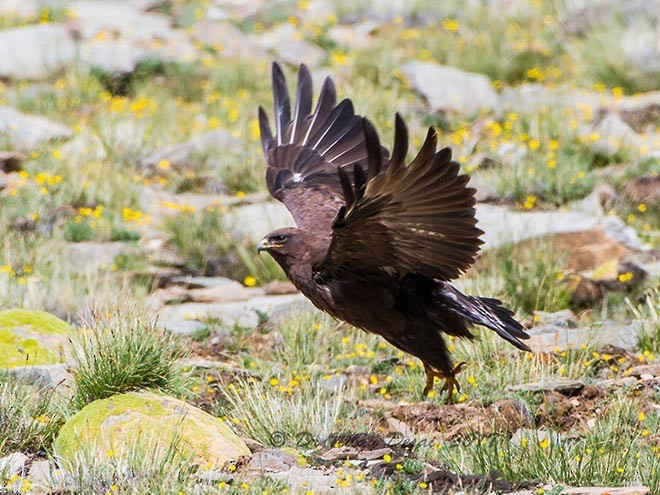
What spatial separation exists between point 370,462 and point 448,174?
1582 mm

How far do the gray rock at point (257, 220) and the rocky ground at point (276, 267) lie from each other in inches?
1.3

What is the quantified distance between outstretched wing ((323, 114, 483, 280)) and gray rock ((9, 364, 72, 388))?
188 centimetres

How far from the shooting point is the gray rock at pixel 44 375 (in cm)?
720

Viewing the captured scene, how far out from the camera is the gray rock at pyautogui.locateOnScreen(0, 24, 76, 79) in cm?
1730

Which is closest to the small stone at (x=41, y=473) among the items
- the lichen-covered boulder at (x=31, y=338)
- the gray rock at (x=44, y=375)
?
the gray rock at (x=44, y=375)

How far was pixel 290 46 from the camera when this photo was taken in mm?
18547

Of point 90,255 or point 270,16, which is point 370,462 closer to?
point 90,255

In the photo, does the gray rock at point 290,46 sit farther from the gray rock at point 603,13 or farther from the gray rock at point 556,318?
the gray rock at point 556,318

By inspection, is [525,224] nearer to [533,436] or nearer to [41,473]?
[533,436]

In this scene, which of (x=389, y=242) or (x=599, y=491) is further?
(x=389, y=242)

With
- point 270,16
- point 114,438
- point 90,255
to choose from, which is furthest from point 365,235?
point 270,16

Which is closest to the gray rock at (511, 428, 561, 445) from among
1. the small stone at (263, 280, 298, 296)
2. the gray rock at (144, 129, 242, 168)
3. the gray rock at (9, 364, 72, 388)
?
the gray rock at (9, 364, 72, 388)

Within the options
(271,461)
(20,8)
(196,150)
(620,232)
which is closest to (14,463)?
(271,461)

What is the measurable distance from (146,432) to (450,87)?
10972mm
